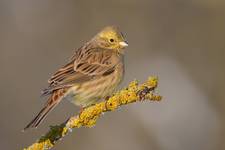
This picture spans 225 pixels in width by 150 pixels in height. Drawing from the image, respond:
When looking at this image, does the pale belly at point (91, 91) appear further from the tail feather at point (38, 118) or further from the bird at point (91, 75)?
the tail feather at point (38, 118)

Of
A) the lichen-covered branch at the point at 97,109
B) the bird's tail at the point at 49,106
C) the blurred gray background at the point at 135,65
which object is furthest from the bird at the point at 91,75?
the blurred gray background at the point at 135,65

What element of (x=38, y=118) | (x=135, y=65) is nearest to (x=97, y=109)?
(x=38, y=118)

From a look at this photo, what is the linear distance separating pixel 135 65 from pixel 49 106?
7.96 m

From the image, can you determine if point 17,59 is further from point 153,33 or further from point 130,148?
point 130,148

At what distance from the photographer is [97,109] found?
6844mm

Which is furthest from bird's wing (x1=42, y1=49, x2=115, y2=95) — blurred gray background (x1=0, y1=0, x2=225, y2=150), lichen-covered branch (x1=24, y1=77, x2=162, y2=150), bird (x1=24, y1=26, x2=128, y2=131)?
blurred gray background (x1=0, y1=0, x2=225, y2=150)

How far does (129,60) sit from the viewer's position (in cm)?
1536

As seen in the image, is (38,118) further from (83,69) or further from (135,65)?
(135,65)

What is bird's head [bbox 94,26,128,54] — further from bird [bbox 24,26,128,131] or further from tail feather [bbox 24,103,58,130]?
tail feather [bbox 24,103,58,130]

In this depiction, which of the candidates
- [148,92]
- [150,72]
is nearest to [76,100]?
[148,92]

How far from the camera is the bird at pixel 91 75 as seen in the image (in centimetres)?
754

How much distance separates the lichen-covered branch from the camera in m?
6.39

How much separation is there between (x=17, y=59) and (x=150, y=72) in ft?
9.31

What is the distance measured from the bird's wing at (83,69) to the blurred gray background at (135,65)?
4633mm
